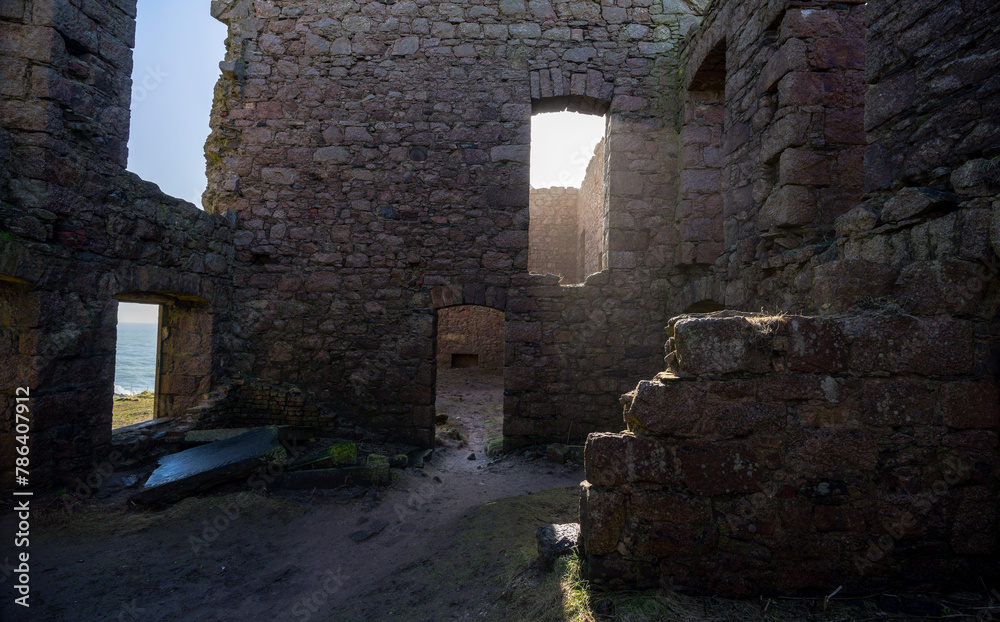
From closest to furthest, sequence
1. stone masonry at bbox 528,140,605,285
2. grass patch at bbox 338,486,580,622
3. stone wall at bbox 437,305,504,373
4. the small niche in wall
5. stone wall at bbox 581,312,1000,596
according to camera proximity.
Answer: stone wall at bbox 581,312,1000,596 → grass patch at bbox 338,486,580,622 → stone wall at bbox 437,305,504,373 → the small niche in wall → stone masonry at bbox 528,140,605,285

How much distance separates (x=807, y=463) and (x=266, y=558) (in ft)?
12.6

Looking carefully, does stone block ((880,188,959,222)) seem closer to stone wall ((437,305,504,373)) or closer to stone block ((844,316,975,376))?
stone block ((844,316,975,376))

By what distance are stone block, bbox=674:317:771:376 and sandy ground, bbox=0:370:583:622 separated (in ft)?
6.01

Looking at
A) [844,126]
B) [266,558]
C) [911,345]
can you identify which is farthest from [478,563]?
[844,126]

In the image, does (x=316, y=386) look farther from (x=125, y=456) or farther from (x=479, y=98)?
(x=479, y=98)

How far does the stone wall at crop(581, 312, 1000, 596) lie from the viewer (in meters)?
2.14

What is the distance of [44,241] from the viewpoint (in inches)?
160

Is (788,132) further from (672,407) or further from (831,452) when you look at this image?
(672,407)

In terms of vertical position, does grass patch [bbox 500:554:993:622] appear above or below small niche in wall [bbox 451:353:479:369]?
below

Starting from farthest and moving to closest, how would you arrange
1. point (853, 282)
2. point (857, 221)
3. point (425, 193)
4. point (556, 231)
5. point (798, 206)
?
point (556, 231), point (425, 193), point (798, 206), point (857, 221), point (853, 282)

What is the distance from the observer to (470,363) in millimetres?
11773

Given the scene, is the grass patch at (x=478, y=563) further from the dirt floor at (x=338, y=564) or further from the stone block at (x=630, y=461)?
the stone block at (x=630, y=461)

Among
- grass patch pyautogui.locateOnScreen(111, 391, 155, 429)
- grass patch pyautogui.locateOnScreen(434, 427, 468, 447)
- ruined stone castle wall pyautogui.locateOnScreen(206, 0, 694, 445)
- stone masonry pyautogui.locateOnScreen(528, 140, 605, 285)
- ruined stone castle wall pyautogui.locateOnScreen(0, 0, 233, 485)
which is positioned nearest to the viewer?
ruined stone castle wall pyautogui.locateOnScreen(0, 0, 233, 485)

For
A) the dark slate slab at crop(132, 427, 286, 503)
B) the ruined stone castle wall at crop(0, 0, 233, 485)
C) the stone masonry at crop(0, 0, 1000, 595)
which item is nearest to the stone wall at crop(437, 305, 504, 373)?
the stone masonry at crop(0, 0, 1000, 595)
